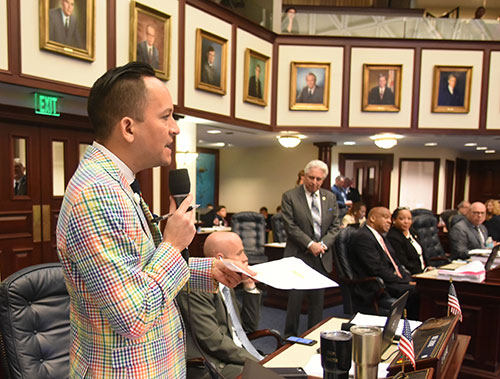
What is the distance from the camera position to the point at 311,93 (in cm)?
726

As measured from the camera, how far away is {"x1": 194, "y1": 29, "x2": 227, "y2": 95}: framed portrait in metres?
5.67

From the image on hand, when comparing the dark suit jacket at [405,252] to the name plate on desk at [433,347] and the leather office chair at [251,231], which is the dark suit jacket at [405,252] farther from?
the name plate on desk at [433,347]

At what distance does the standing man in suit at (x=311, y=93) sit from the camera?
283 inches

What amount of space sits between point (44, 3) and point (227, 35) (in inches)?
110

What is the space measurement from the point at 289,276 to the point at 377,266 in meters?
2.70

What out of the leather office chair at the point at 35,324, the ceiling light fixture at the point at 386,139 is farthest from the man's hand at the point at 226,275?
the ceiling light fixture at the point at 386,139

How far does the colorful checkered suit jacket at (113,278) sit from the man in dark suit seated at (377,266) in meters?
2.96

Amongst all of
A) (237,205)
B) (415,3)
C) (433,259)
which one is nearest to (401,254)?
(433,259)

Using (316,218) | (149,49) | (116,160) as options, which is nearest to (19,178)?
(149,49)

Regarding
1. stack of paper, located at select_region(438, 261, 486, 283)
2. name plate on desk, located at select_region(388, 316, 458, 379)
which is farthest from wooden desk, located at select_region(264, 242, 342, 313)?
name plate on desk, located at select_region(388, 316, 458, 379)

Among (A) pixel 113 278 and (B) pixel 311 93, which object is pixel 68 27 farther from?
(B) pixel 311 93

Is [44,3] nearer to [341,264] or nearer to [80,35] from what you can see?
[80,35]

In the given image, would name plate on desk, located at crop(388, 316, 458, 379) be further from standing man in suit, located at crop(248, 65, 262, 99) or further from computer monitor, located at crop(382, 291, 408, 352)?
standing man in suit, located at crop(248, 65, 262, 99)

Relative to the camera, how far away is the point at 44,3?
3830 millimetres
